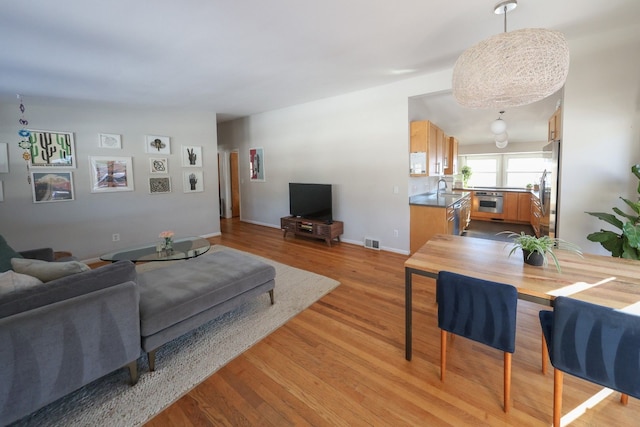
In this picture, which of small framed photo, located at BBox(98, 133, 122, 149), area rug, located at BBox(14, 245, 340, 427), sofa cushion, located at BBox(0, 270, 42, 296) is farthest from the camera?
small framed photo, located at BBox(98, 133, 122, 149)

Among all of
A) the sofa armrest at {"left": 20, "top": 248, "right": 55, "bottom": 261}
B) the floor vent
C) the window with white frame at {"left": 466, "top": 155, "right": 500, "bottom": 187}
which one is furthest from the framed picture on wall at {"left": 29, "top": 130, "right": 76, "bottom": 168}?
the window with white frame at {"left": 466, "top": 155, "right": 500, "bottom": 187}

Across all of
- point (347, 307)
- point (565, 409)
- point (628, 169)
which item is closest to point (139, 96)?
point (347, 307)

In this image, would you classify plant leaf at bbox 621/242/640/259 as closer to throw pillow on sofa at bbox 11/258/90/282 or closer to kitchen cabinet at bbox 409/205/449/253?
kitchen cabinet at bbox 409/205/449/253

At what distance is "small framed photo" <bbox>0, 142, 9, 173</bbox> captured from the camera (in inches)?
140

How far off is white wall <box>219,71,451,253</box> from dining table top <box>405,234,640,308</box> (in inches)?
91.1

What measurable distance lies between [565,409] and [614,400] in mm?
322

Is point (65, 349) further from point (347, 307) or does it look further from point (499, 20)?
point (499, 20)

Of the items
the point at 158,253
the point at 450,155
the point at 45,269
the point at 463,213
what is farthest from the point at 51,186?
the point at 450,155

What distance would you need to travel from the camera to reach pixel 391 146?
426cm

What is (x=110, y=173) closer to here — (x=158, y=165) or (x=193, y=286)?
(x=158, y=165)

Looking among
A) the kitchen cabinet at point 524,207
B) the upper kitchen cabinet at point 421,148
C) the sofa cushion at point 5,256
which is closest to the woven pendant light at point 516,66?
the upper kitchen cabinet at point 421,148

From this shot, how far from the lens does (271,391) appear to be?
1.69m

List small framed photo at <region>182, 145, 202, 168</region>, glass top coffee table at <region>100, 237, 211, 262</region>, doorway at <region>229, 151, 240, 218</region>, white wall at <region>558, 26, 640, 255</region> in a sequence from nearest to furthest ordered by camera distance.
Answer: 1. white wall at <region>558, 26, 640, 255</region>
2. glass top coffee table at <region>100, 237, 211, 262</region>
3. small framed photo at <region>182, 145, 202, 168</region>
4. doorway at <region>229, 151, 240, 218</region>

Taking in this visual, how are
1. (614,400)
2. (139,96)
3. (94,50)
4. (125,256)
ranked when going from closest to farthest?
(614,400), (94,50), (125,256), (139,96)
